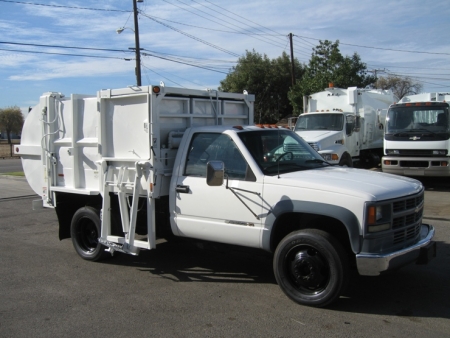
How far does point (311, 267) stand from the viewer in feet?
17.4

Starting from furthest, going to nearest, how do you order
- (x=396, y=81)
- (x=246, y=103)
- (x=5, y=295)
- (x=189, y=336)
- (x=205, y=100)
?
(x=396, y=81) → (x=246, y=103) → (x=205, y=100) → (x=5, y=295) → (x=189, y=336)

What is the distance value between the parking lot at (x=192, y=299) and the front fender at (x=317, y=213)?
1.95 ft

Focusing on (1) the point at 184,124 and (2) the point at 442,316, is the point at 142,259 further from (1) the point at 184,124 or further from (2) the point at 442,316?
(2) the point at 442,316

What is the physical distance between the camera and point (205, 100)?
23.7ft

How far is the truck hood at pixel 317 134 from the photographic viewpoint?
597 inches

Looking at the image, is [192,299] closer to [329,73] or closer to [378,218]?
[378,218]

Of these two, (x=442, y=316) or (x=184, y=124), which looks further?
(x=184, y=124)

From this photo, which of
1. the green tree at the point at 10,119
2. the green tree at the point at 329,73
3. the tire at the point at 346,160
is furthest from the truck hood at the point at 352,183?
the green tree at the point at 10,119

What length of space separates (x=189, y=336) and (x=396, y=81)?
69554mm

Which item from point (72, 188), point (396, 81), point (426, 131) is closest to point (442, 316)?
point (72, 188)

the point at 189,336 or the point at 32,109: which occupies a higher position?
the point at 32,109

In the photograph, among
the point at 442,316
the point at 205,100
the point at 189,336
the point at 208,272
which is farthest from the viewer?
the point at 205,100

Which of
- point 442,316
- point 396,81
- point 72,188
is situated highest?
point 396,81

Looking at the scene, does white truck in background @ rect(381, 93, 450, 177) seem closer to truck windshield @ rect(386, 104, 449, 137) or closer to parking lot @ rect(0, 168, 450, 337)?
truck windshield @ rect(386, 104, 449, 137)
